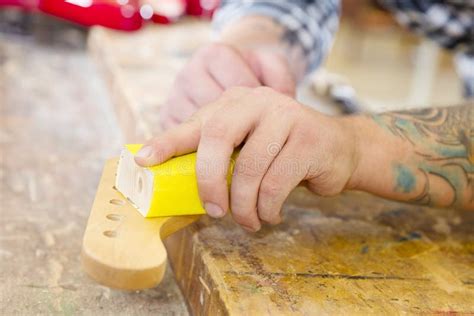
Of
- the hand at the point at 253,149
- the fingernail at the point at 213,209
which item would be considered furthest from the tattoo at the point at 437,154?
the fingernail at the point at 213,209

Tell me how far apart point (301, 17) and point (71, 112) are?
1.48 feet

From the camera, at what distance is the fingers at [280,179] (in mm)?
716

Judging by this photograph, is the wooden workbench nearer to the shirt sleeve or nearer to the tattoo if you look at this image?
the tattoo

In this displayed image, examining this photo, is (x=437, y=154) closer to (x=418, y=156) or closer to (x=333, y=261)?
(x=418, y=156)

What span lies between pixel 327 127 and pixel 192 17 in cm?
130

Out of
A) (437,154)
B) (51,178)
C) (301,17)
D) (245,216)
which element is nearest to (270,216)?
(245,216)

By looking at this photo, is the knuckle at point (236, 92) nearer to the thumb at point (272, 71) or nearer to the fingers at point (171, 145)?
the fingers at point (171, 145)

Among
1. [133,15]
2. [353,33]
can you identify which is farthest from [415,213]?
[353,33]

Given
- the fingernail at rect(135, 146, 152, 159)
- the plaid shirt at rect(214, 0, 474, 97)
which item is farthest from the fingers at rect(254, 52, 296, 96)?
the fingernail at rect(135, 146, 152, 159)

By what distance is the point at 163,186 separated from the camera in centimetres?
70

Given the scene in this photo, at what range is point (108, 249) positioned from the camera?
64cm

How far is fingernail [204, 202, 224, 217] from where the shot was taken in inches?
28.3

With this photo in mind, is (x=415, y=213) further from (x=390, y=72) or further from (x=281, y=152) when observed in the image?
(x=390, y=72)

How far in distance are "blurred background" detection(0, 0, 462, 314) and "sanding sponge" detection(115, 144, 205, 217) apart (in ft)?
0.34
